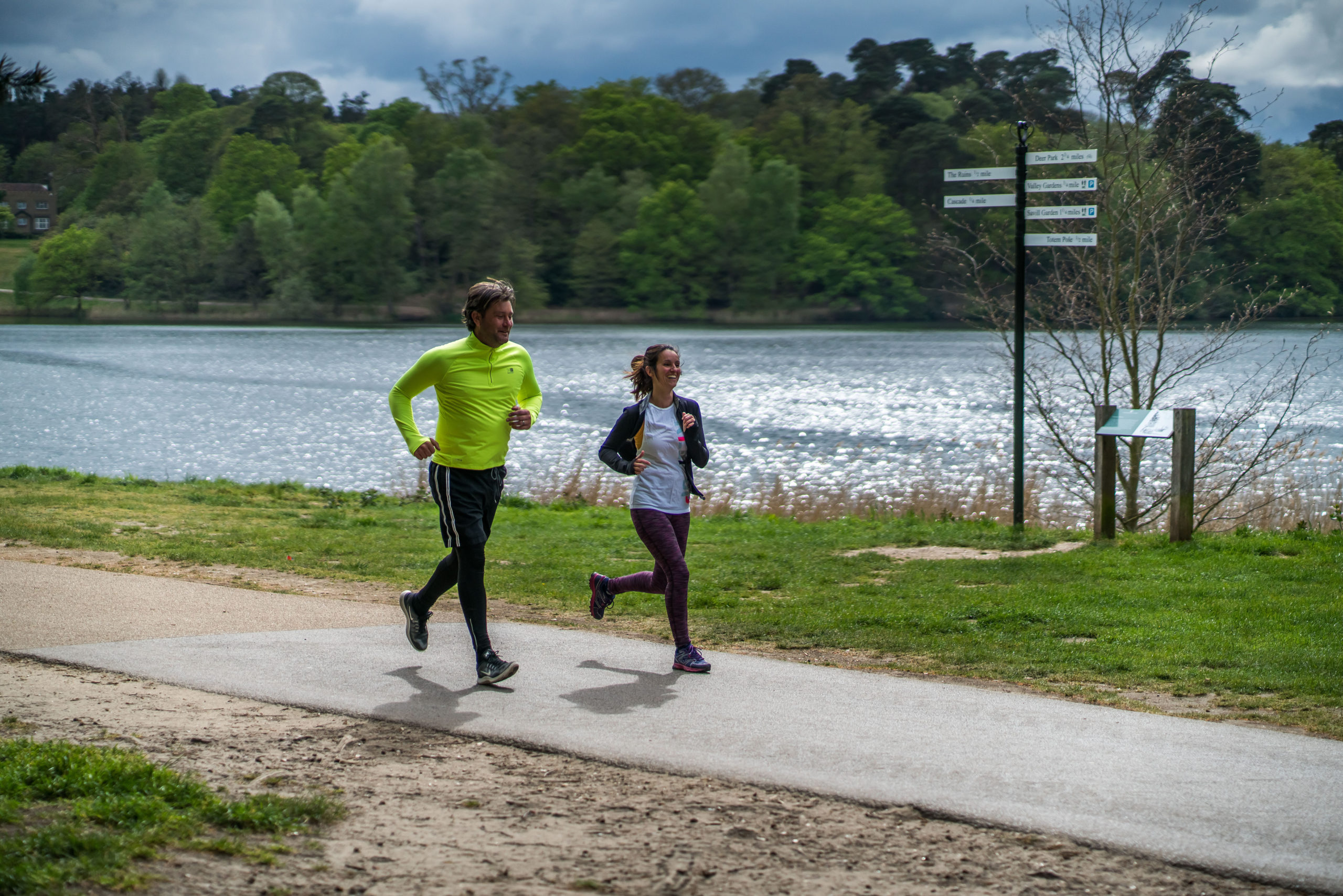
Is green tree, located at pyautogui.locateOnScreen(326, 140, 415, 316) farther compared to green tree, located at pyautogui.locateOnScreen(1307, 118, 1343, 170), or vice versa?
green tree, located at pyautogui.locateOnScreen(326, 140, 415, 316)

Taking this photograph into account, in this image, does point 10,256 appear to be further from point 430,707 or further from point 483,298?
point 430,707

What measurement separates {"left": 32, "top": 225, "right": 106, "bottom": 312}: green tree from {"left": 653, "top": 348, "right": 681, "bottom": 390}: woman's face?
94730 millimetres

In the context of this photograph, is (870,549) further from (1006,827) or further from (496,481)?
(1006,827)

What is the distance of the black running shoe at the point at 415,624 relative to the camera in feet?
21.1

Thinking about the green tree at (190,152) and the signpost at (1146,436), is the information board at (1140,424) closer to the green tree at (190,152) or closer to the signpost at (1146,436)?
the signpost at (1146,436)

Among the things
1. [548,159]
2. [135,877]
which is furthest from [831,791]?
[548,159]

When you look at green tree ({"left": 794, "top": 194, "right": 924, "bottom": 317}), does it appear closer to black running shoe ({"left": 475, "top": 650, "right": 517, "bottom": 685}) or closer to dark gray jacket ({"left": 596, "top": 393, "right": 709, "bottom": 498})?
dark gray jacket ({"left": 596, "top": 393, "right": 709, "bottom": 498})

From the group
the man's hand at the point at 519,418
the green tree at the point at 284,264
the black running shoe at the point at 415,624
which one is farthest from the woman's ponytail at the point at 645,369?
the green tree at the point at 284,264

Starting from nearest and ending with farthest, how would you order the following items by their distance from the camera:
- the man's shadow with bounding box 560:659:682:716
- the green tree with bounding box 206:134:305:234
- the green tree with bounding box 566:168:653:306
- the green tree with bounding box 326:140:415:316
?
the man's shadow with bounding box 560:659:682:716, the green tree with bounding box 326:140:415:316, the green tree with bounding box 566:168:653:306, the green tree with bounding box 206:134:305:234

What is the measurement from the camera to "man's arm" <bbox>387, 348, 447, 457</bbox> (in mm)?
5820

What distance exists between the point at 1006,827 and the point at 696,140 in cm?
11460

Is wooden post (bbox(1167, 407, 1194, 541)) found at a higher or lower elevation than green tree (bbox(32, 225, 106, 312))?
lower

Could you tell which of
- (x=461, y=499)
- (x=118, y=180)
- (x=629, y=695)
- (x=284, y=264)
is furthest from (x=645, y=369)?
(x=118, y=180)

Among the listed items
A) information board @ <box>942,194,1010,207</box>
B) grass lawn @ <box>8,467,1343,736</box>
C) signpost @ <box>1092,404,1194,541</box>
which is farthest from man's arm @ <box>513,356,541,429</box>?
information board @ <box>942,194,1010,207</box>
